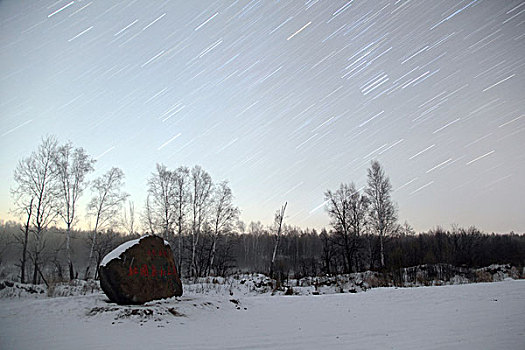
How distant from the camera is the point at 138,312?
825 centimetres

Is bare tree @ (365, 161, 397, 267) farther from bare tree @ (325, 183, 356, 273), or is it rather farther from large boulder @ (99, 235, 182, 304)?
large boulder @ (99, 235, 182, 304)

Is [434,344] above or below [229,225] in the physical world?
below

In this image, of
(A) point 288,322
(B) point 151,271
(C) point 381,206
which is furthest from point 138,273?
(C) point 381,206

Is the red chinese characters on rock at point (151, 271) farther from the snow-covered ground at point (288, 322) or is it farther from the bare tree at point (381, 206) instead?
the bare tree at point (381, 206)

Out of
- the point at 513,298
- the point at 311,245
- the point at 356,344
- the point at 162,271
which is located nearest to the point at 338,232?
the point at 513,298

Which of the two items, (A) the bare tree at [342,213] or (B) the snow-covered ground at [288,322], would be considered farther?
(A) the bare tree at [342,213]

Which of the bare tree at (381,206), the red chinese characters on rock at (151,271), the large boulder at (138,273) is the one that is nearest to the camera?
the large boulder at (138,273)

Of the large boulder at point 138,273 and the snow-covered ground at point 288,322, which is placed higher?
the large boulder at point 138,273

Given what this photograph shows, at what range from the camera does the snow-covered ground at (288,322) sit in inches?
236

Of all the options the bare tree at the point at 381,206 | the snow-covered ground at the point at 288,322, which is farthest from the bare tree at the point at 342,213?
the snow-covered ground at the point at 288,322

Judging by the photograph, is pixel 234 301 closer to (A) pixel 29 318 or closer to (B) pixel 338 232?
(A) pixel 29 318

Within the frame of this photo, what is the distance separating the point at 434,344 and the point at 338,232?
26003mm

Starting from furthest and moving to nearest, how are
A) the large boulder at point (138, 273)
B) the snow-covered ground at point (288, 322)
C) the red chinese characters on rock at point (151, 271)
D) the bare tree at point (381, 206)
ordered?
the bare tree at point (381, 206) < the red chinese characters on rock at point (151, 271) < the large boulder at point (138, 273) < the snow-covered ground at point (288, 322)

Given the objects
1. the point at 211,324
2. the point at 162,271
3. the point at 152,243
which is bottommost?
the point at 211,324
